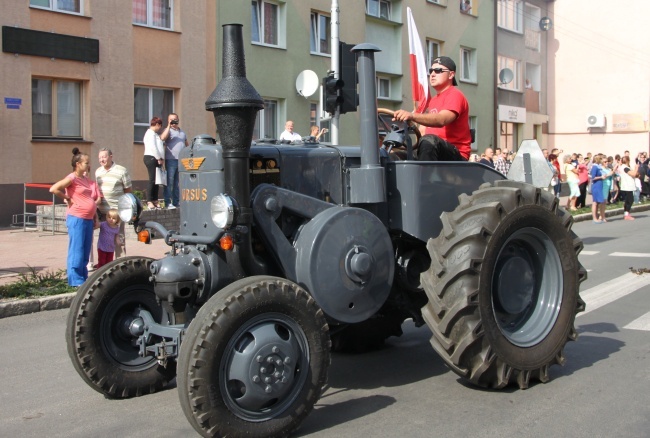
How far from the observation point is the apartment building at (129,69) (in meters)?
17.8

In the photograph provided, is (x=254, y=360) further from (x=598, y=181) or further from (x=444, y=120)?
(x=598, y=181)

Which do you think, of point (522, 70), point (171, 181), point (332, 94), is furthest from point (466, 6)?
point (332, 94)

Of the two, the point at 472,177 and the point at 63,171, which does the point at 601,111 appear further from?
the point at 472,177

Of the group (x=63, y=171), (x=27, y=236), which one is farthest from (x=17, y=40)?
(x=27, y=236)

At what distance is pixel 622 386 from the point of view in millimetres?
5566

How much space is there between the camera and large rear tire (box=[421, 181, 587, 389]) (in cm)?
497

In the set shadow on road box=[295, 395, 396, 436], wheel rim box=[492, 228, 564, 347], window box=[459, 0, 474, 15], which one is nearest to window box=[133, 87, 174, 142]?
wheel rim box=[492, 228, 564, 347]

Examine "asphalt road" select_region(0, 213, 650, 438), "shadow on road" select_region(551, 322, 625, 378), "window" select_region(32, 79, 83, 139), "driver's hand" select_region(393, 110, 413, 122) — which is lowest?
"asphalt road" select_region(0, 213, 650, 438)

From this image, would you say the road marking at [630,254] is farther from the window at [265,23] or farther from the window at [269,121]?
the window at [265,23]

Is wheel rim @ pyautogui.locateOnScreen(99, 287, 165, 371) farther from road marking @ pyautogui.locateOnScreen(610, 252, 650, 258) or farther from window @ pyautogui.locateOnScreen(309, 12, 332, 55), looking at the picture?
window @ pyautogui.locateOnScreen(309, 12, 332, 55)

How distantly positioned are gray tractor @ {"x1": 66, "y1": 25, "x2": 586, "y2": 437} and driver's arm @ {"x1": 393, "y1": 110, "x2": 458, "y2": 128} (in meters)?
0.16

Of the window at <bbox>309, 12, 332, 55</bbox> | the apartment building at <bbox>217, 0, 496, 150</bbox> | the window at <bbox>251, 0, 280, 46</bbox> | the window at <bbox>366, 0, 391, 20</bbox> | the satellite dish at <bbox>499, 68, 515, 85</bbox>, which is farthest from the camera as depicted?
the satellite dish at <bbox>499, 68, 515, 85</bbox>

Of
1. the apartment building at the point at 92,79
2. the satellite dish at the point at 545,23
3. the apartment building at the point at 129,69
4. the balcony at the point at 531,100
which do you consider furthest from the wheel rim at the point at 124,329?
the satellite dish at the point at 545,23

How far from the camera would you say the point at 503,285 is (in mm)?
5504
